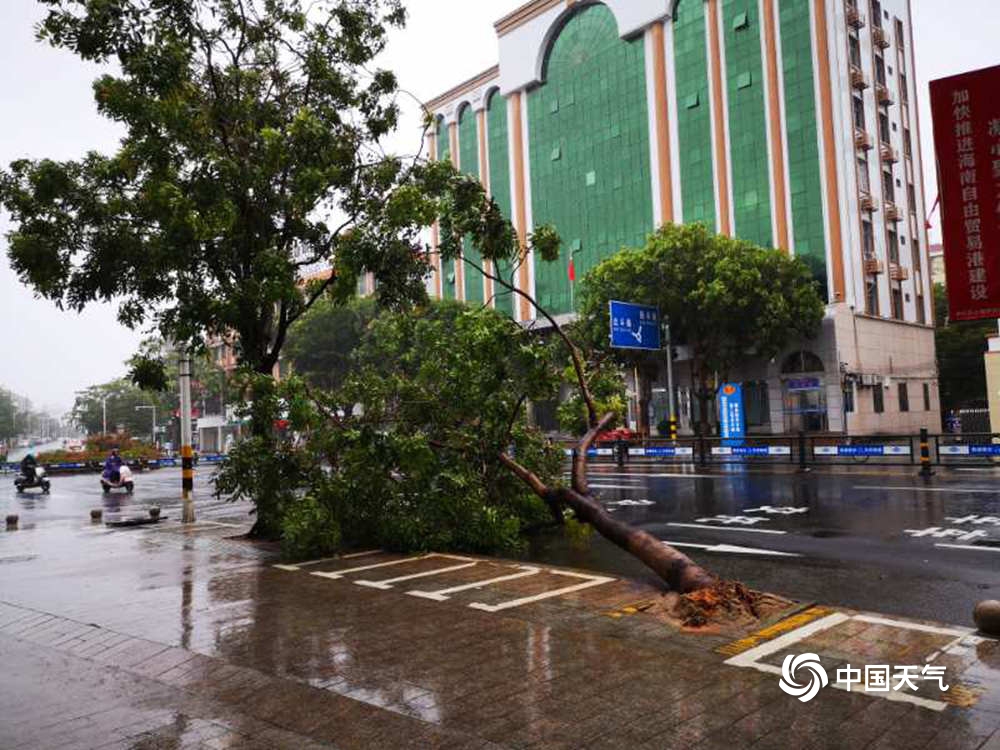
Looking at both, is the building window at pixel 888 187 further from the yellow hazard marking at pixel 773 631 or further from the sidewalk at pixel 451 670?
the yellow hazard marking at pixel 773 631

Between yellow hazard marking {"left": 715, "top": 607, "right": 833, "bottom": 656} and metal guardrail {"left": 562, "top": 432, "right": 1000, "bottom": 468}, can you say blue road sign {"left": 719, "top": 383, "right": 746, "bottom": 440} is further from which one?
yellow hazard marking {"left": 715, "top": 607, "right": 833, "bottom": 656}

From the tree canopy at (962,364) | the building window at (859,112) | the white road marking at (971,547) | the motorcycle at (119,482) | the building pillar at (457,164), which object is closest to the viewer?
the white road marking at (971,547)

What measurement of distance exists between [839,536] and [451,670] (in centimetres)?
783

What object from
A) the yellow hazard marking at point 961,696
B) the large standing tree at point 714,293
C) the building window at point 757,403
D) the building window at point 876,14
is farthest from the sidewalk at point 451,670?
the building window at point 876,14

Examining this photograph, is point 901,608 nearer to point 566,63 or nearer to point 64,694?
point 64,694

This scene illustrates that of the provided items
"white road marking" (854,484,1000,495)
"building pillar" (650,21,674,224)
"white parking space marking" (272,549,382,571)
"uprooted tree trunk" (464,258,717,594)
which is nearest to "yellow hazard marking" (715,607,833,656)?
"uprooted tree trunk" (464,258,717,594)

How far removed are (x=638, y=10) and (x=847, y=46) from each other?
13248 millimetres

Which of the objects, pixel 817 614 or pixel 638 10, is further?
pixel 638 10

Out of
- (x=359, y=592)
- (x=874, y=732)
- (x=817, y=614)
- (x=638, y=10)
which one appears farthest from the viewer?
(x=638, y=10)

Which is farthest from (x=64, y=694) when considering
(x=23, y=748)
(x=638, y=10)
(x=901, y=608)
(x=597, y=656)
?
(x=638, y=10)

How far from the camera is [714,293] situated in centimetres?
3347

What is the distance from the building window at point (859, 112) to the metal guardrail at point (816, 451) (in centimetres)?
2032

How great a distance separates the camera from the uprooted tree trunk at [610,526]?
24.1 feet

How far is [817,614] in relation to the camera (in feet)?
21.6
